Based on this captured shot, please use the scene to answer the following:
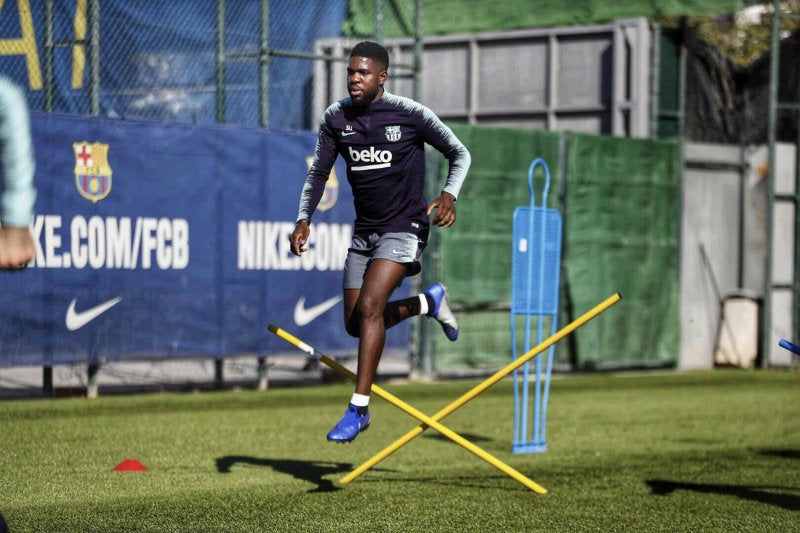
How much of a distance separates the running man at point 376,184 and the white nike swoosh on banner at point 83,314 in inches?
226

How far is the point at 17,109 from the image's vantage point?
454 centimetres

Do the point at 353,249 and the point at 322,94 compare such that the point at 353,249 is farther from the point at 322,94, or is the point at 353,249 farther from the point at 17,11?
the point at 322,94

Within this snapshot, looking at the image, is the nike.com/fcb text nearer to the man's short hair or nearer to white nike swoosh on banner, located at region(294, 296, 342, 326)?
white nike swoosh on banner, located at region(294, 296, 342, 326)

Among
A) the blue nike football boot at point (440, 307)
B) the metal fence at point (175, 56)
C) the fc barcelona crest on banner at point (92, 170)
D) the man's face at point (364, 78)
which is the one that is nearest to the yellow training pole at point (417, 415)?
the blue nike football boot at point (440, 307)

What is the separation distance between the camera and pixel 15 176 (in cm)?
449

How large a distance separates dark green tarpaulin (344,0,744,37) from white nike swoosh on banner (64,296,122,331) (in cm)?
599

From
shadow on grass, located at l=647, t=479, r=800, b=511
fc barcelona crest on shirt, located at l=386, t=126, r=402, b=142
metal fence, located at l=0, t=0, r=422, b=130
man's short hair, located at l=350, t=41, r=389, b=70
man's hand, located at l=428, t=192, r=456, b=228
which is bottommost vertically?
shadow on grass, located at l=647, t=479, r=800, b=511

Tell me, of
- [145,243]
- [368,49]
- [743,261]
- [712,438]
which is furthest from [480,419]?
[743,261]

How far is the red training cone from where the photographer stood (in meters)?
9.19

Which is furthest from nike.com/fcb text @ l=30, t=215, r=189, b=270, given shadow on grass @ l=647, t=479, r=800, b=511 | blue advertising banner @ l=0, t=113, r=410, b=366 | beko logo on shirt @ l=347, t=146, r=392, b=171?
shadow on grass @ l=647, t=479, r=800, b=511

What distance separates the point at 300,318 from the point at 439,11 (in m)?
7.75

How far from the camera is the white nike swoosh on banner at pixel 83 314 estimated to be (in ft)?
43.8

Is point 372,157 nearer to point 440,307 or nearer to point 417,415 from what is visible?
point 440,307

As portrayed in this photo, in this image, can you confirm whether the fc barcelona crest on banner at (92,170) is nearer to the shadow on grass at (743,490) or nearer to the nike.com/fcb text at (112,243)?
the nike.com/fcb text at (112,243)
